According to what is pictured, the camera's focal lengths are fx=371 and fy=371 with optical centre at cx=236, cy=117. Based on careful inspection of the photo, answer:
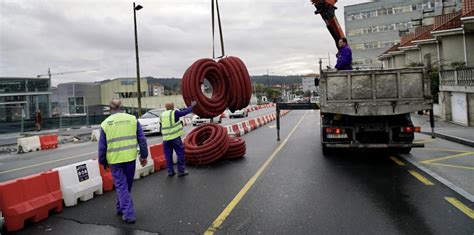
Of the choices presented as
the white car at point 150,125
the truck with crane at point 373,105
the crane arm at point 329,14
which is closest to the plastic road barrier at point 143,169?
the truck with crane at point 373,105

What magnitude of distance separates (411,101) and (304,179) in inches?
136

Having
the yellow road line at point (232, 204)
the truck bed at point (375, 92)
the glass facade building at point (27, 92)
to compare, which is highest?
the glass facade building at point (27, 92)

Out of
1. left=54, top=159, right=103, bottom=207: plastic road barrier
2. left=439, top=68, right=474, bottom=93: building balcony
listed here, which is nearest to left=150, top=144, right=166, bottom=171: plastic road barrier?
left=54, top=159, right=103, bottom=207: plastic road barrier

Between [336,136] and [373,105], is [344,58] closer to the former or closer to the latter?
[373,105]

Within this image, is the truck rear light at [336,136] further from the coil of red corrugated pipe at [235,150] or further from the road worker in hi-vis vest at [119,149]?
the road worker in hi-vis vest at [119,149]

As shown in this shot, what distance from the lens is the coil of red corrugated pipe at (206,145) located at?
946 cm

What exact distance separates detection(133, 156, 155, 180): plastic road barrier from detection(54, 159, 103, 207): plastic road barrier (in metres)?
1.23

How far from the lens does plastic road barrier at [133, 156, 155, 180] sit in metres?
8.12

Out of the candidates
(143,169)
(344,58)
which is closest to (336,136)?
(344,58)

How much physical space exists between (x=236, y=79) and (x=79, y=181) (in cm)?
531

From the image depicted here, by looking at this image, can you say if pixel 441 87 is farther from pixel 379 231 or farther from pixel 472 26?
pixel 379 231

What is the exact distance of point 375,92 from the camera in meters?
9.15

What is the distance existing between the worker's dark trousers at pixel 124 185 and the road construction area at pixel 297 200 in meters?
0.20

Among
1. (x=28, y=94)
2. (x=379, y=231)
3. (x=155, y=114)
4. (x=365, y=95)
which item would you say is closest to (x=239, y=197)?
(x=379, y=231)
